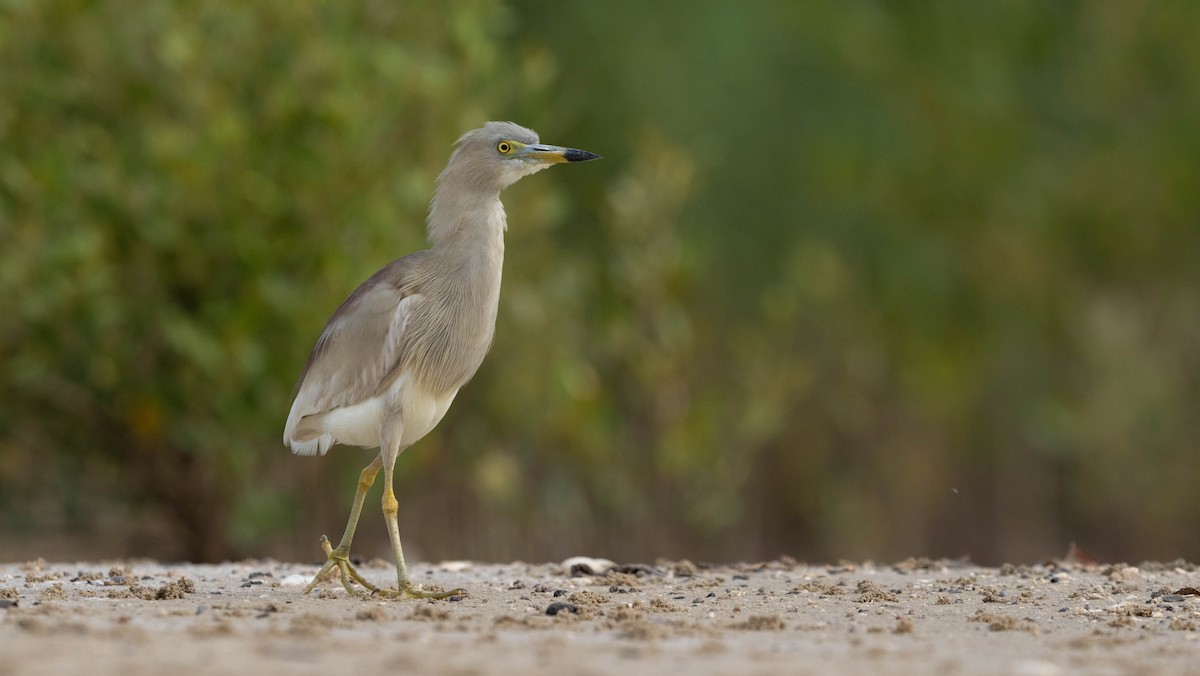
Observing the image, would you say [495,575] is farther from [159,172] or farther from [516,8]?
[516,8]

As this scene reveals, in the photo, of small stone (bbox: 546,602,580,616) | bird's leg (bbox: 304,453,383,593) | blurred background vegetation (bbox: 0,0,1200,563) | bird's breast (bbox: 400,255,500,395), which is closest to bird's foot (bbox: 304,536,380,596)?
bird's leg (bbox: 304,453,383,593)

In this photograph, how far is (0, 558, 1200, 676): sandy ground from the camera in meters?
4.44

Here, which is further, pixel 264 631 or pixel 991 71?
pixel 991 71

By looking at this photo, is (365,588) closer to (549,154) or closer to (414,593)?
(414,593)

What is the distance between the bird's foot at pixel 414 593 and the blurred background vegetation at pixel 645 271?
3.30 meters

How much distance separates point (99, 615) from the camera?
5.36 meters

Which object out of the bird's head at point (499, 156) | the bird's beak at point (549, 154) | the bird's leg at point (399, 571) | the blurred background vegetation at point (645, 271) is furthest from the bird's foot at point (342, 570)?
the blurred background vegetation at point (645, 271)

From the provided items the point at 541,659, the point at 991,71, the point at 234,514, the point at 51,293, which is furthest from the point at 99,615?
the point at 991,71

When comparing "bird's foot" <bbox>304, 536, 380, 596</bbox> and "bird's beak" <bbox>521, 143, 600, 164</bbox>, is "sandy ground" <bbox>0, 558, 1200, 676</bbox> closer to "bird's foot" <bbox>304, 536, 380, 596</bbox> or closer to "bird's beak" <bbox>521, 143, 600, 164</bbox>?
"bird's foot" <bbox>304, 536, 380, 596</bbox>

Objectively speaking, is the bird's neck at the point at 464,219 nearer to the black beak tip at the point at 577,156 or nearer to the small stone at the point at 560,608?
the black beak tip at the point at 577,156

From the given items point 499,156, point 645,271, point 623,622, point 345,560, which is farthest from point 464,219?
point 645,271

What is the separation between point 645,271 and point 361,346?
16.5ft

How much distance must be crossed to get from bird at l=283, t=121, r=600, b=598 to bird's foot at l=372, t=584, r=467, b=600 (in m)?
0.01

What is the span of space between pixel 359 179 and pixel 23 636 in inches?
214
